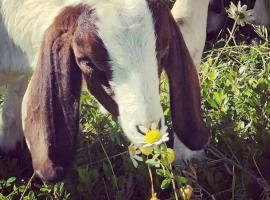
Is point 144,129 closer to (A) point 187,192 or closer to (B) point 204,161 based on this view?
(A) point 187,192

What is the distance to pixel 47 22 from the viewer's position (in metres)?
2.50

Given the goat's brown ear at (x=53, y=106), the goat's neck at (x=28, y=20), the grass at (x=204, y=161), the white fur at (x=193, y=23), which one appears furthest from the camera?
the white fur at (x=193, y=23)

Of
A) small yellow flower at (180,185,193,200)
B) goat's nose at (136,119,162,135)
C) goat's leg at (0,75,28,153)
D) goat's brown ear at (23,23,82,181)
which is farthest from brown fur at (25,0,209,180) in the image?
goat's leg at (0,75,28,153)

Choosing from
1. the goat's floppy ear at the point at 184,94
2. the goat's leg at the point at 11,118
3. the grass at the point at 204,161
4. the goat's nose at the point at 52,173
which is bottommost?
the grass at the point at 204,161

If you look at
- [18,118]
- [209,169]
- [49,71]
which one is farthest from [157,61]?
[18,118]

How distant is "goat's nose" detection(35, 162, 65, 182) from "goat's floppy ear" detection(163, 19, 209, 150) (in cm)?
38

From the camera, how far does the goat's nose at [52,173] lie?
2451mm

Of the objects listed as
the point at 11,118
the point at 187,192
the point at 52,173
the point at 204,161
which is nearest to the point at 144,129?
the point at 187,192

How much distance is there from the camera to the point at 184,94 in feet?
8.18

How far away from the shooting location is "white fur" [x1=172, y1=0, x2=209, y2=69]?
9.68 feet

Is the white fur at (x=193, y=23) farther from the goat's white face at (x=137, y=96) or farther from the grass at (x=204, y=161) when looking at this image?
the goat's white face at (x=137, y=96)

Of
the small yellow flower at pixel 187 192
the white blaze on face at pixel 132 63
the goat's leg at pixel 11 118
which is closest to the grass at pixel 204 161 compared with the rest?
the goat's leg at pixel 11 118

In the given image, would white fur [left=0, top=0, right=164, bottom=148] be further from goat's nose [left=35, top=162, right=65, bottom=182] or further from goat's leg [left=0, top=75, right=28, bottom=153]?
goat's leg [left=0, top=75, right=28, bottom=153]

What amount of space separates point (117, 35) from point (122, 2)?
0.12 meters
